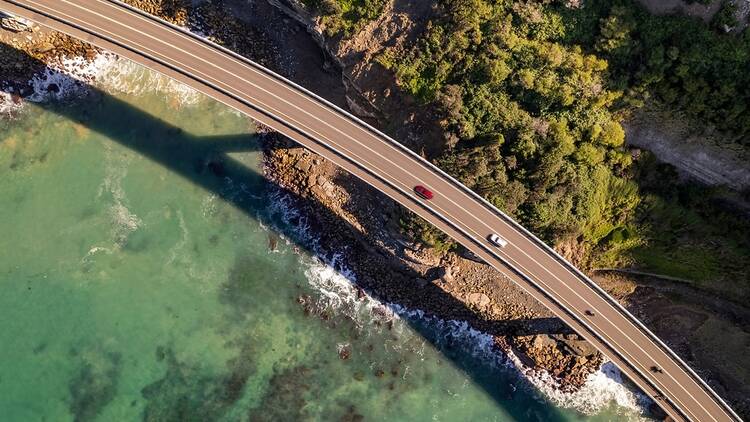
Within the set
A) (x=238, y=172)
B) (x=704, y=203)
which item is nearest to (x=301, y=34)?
(x=238, y=172)

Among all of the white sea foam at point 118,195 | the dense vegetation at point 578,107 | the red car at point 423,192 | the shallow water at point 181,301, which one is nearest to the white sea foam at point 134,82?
the shallow water at point 181,301

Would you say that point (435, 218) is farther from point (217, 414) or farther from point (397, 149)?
point (217, 414)

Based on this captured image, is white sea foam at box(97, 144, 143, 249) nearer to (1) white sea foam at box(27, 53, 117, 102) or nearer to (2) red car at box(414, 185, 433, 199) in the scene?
(1) white sea foam at box(27, 53, 117, 102)

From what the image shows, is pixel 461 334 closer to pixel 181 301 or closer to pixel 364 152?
pixel 364 152

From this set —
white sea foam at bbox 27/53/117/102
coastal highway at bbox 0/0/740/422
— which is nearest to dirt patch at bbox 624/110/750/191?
coastal highway at bbox 0/0/740/422

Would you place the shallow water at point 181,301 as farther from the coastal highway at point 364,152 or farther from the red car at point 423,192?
the red car at point 423,192

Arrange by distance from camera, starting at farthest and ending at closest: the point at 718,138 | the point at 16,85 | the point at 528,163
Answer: the point at 16,85, the point at 528,163, the point at 718,138
